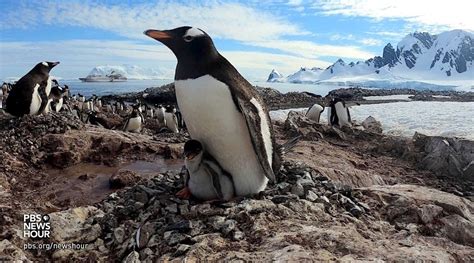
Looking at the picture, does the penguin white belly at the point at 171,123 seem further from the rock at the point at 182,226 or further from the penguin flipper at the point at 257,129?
the rock at the point at 182,226

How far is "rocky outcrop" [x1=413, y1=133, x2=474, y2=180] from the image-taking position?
7.59 m

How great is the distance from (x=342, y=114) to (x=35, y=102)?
27.0 feet

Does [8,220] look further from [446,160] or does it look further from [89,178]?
[446,160]

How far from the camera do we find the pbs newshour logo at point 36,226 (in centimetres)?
332

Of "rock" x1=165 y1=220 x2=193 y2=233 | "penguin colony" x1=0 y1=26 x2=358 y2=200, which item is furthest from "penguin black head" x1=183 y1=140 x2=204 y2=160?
"rock" x1=165 y1=220 x2=193 y2=233

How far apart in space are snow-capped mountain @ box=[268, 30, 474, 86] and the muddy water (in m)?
131

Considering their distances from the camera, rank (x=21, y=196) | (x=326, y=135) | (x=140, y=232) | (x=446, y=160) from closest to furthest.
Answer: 1. (x=140, y=232)
2. (x=21, y=196)
3. (x=446, y=160)
4. (x=326, y=135)

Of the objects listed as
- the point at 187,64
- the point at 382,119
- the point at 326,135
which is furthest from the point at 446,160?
the point at 382,119

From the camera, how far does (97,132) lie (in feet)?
23.4

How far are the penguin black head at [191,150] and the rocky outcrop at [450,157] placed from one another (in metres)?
5.86

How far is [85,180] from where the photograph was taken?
208 inches

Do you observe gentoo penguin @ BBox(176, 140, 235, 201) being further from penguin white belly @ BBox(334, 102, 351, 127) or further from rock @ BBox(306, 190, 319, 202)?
penguin white belly @ BBox(334, 102, 351, 127)

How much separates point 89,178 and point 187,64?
2656mm

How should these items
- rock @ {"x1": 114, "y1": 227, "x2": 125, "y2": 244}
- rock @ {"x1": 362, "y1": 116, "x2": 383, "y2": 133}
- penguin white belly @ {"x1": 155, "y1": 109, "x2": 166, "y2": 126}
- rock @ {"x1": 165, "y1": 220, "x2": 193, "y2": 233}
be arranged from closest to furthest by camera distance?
rock @ {"x1": 165, "y1": 220, "x2": 193, "y2": 233}, rock @ {"x1": 114, "y1": 227, "x2": 125, "y2": 244}, rock @ {"x1": 362, "y1": 116, "x2": 383, "y2": 133}, penguin white belly @ {"x1": 155, "y1": 109, "x2": 166, "y2": 126}
